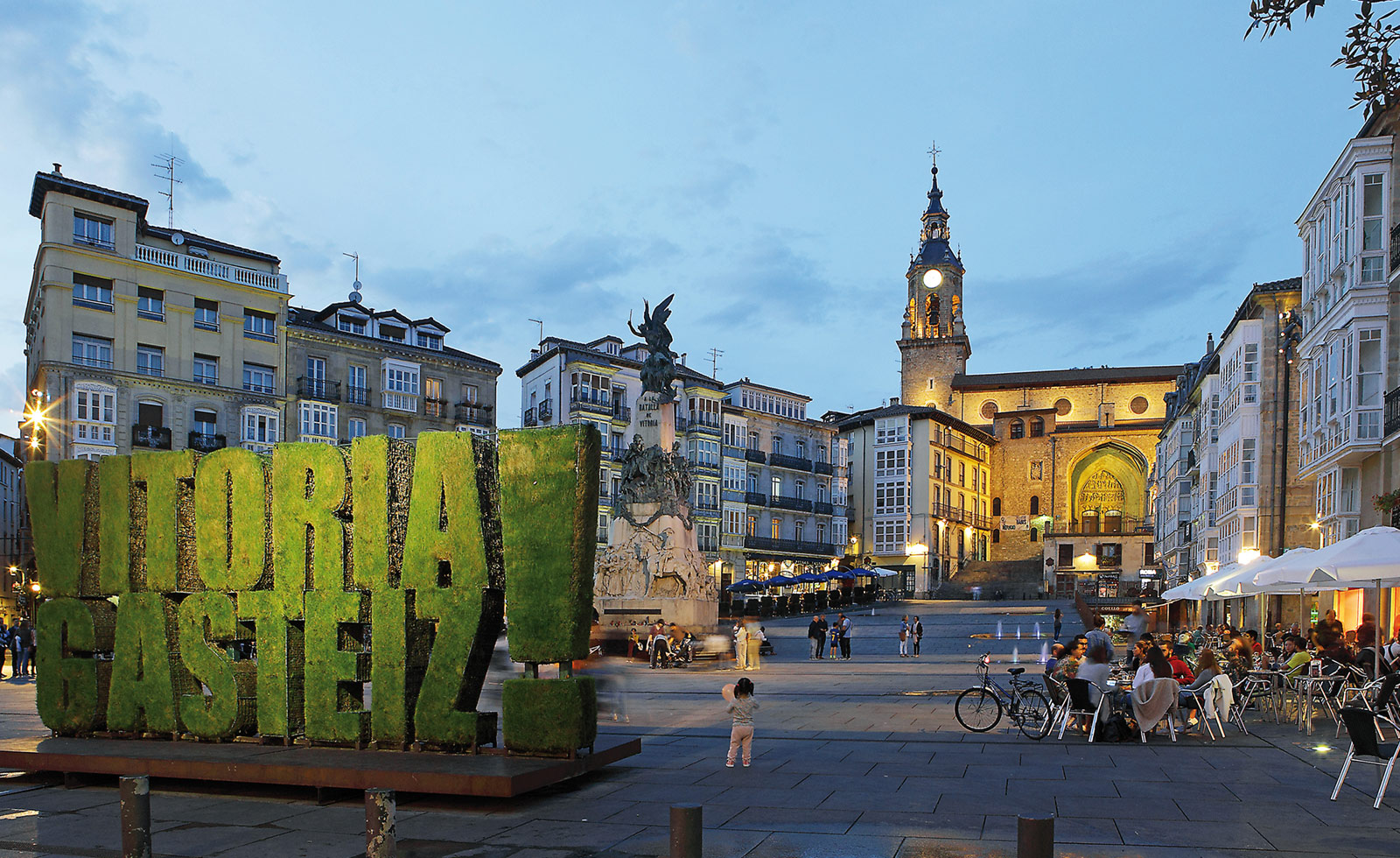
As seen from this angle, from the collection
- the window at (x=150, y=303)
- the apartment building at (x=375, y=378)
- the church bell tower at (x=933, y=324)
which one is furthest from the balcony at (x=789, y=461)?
the window at (x=150, y=303)

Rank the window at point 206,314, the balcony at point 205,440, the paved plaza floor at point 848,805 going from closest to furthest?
the paved plaza floor at point 848,805 → the balcony at point 205,440 → the window at point 206,314

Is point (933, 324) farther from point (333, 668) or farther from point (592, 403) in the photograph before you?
point (333, 668)

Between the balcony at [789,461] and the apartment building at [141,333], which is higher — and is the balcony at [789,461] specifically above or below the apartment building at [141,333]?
below

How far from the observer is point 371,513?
41.3 feet

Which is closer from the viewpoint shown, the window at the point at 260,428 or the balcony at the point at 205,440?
the balcony at the point at 205,440

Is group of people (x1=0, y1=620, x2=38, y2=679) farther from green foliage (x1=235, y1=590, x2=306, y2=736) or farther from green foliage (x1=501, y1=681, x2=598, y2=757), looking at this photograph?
green foliage (x1=501, y1=681, x2=598, y2=757)

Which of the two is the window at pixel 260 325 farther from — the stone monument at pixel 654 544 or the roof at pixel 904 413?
the roof at pixel 904 413

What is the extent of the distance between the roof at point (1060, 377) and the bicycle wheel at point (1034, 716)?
88.9 m

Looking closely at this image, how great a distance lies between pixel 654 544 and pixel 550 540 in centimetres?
2148

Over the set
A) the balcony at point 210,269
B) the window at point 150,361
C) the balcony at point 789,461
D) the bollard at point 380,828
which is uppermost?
the balcony at point 210,269

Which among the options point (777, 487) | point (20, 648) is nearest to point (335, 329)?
point (20, 648)

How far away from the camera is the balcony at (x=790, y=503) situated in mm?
77750

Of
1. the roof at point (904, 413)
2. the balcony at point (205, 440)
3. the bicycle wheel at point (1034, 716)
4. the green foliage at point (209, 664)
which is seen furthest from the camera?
the roof at point (904, 413)

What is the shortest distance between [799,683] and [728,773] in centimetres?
1273
